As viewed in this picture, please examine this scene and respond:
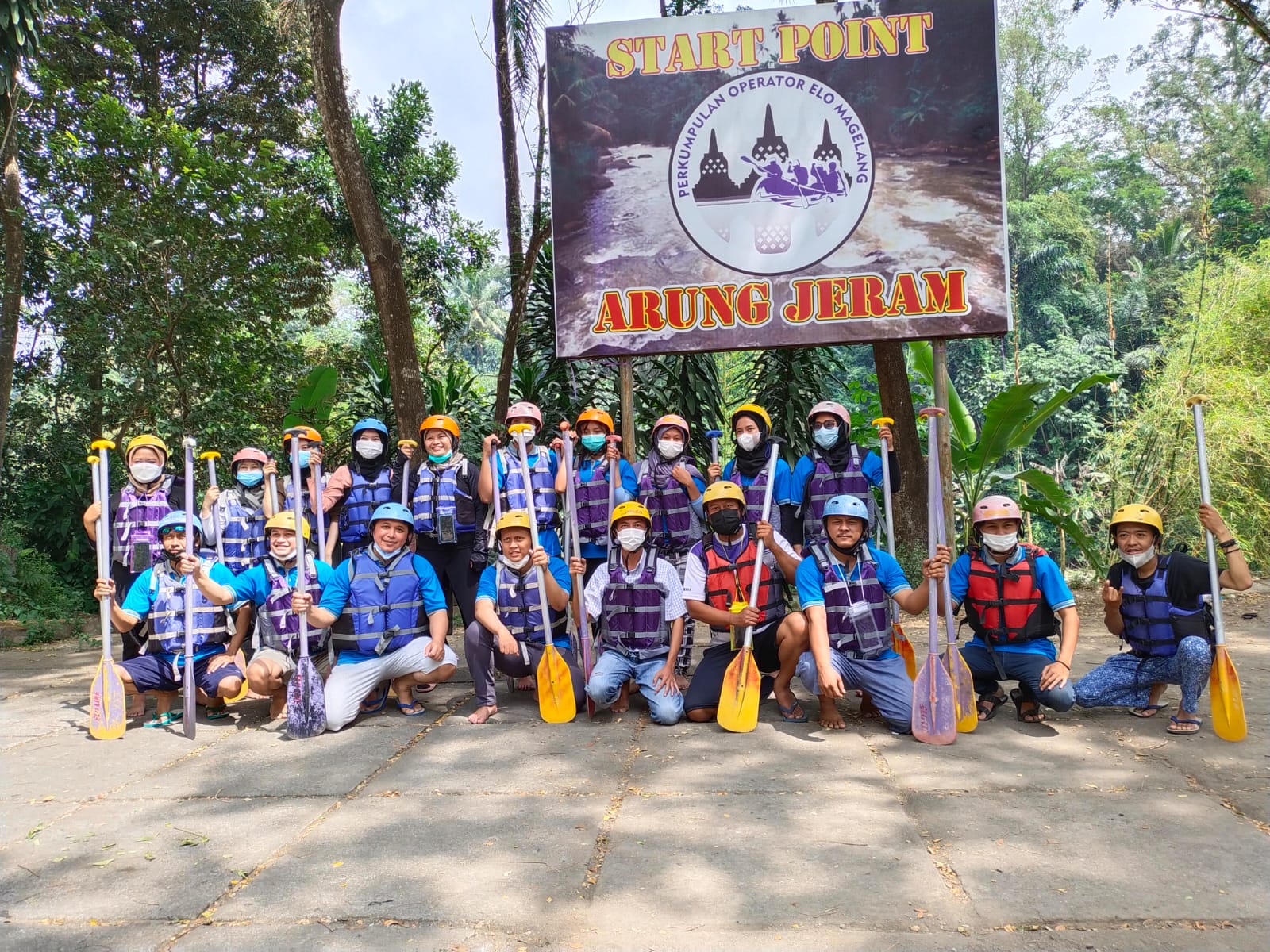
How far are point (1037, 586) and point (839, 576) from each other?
3.62 feet

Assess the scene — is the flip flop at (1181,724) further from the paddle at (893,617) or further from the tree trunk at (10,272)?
the tree trunk at (10,272)

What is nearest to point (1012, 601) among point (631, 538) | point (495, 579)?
point (631, 538)

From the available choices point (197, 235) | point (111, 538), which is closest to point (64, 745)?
point (111, 538)

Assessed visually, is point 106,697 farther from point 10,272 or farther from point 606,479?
point 10,272

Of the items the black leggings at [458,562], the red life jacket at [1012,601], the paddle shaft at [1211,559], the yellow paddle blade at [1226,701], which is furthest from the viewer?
the black leggings at [458,562]

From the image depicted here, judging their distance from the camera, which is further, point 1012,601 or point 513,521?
point 513,521

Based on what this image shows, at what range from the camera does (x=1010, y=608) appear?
17.3ft

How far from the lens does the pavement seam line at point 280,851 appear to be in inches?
118

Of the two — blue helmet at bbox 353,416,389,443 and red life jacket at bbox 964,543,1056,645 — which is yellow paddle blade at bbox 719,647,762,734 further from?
blue helmet at bbox 353,416,389,443

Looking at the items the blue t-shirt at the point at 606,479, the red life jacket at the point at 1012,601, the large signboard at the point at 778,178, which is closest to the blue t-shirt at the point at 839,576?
the red life jacket at the point at 1012,601

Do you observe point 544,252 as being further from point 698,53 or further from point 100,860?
point 100,860

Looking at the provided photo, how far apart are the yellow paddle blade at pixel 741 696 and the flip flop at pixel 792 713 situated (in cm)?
23

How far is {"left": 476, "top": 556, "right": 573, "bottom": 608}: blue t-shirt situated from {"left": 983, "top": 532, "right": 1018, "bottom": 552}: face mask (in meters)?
2.47

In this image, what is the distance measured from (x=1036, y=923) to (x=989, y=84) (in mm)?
6352
